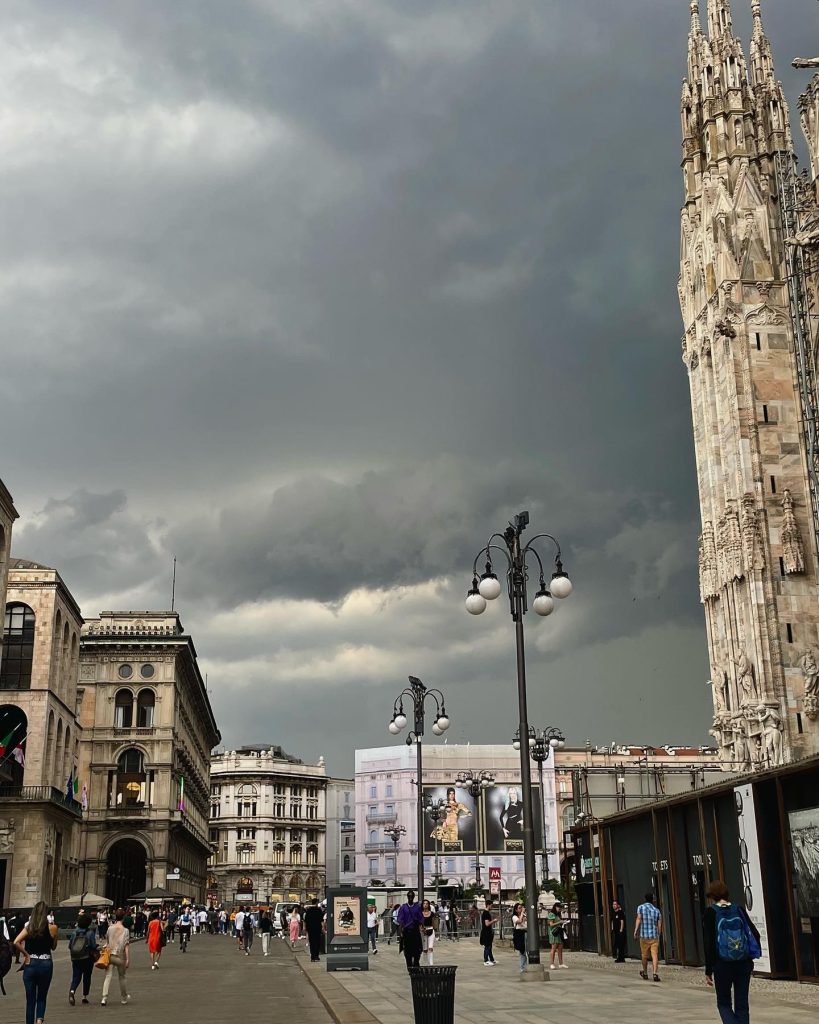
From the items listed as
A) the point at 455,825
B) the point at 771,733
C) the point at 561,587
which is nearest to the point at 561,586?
the point at 561,587

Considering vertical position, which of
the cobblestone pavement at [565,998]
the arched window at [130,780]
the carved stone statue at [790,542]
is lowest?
the cobblestone pavement at [565,998]

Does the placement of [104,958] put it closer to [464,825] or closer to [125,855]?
[125,855]

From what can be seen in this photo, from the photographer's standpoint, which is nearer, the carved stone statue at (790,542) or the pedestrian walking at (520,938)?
the pedestrian walking at (520,938)

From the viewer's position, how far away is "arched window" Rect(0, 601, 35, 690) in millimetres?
69000

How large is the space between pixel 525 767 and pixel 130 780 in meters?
67.5

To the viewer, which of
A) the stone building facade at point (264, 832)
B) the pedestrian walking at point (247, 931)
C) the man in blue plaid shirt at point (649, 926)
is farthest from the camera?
the stone building facade at point (264, 832)

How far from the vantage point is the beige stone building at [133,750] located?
82.7 metres

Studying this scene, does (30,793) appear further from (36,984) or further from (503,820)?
(503,820)

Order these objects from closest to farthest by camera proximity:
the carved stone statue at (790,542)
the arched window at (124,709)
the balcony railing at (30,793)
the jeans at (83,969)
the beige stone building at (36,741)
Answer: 1. the jeans at (83,969)
2. the carved stone statue at (790,542)
3. the beige stone building at (36,741)
4. the balcony railing at (30,793)
5. the arched window at (124,709)

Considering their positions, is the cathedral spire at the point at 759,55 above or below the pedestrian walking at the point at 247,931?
above

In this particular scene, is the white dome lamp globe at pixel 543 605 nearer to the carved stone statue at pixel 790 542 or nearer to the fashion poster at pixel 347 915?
the fashion poster at pixel 347 915

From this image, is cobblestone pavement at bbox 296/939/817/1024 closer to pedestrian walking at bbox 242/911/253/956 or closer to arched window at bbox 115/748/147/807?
pedestrian walking at bbox 242/911/253/956

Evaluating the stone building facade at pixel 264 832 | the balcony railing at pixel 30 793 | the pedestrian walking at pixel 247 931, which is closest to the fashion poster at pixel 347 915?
the pedestrian walking at pixel 247 931

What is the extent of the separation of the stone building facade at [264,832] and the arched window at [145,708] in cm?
6632
